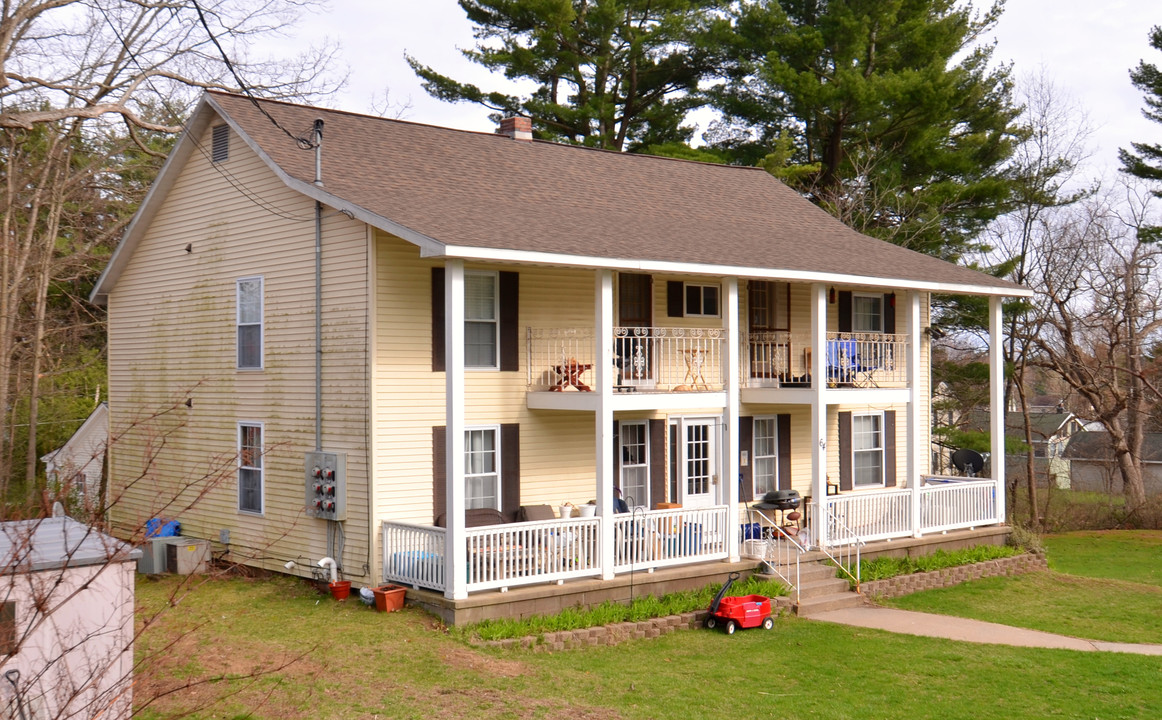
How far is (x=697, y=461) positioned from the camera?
65.8ft

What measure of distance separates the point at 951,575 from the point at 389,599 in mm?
10626

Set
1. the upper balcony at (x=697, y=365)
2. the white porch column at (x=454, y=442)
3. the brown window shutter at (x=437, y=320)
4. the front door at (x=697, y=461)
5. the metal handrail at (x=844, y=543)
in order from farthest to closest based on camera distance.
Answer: the front door at (x=697, y=461) < the metal handrail at (x=844, y=543) < the upper balcony at (x=697, y=365) < the brown window shutter at (x=437, y=320) < the white porch column at (x=454, y=442)

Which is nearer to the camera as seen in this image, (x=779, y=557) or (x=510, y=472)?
(x=510, y=472)

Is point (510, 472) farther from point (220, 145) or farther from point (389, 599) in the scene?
point (220, 145)

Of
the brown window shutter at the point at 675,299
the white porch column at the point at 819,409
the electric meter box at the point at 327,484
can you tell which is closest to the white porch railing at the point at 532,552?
the electric meter box at the point at 327,484

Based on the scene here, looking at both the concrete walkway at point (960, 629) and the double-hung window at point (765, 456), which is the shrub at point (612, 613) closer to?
the concrete walkway at point (960, 629)

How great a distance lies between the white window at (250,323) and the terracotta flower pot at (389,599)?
4.86 meters

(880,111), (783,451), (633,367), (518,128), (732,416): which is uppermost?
(880,111)

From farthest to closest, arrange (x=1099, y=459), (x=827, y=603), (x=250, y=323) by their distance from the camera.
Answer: (x=1099, y=459)
(x=250, y=323)
(x=827, y=603)

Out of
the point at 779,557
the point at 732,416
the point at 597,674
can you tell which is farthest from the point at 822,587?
the point at 597,674

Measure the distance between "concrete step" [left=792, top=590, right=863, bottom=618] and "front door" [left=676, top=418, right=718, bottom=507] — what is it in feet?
10.5

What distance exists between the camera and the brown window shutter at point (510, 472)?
17.0 meters

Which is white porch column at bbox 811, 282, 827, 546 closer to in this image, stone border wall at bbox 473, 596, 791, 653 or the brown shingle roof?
the brown shingle roof

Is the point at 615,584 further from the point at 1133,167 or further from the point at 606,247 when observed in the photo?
the point at 1133,167
